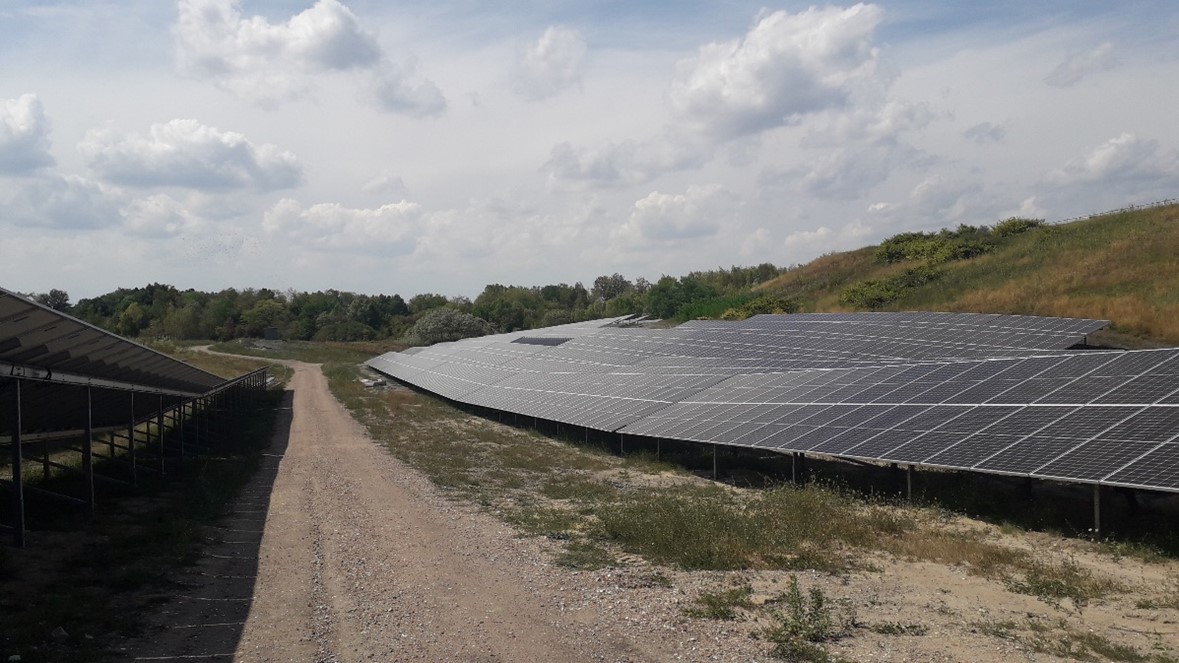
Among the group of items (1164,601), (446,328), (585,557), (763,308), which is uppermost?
(763,308)

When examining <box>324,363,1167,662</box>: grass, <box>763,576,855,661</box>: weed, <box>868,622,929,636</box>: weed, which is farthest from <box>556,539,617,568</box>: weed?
<box>868,622,929,636</box>: weed

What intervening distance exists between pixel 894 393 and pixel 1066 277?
4380 centimetres

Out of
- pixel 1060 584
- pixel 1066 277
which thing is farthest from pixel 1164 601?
pixel 1066 277

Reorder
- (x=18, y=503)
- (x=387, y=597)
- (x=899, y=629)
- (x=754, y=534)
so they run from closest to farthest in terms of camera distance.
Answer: (x=899, y=629), (x=387, y=597), (x=18, y=503), (x=754, y=534)

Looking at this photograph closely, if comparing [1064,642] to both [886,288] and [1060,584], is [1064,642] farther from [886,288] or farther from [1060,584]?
[886,288]

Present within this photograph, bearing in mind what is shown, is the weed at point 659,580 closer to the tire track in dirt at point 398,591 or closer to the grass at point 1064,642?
the tire track in dirt at point 398,591

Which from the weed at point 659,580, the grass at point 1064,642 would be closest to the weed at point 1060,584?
the grass at point 1064,642

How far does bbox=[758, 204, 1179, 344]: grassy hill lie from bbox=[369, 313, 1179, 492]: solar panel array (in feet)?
38.4

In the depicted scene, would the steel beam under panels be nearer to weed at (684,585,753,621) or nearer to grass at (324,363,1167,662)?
grass at (324,363,1167,662)

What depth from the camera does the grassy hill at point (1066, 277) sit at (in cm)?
4975

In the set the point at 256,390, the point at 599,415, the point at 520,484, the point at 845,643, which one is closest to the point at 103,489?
the point at 520,484

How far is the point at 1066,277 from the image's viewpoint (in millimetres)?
59469

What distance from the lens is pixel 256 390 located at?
214 ft

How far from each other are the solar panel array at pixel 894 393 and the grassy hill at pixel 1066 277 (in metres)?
11.7
